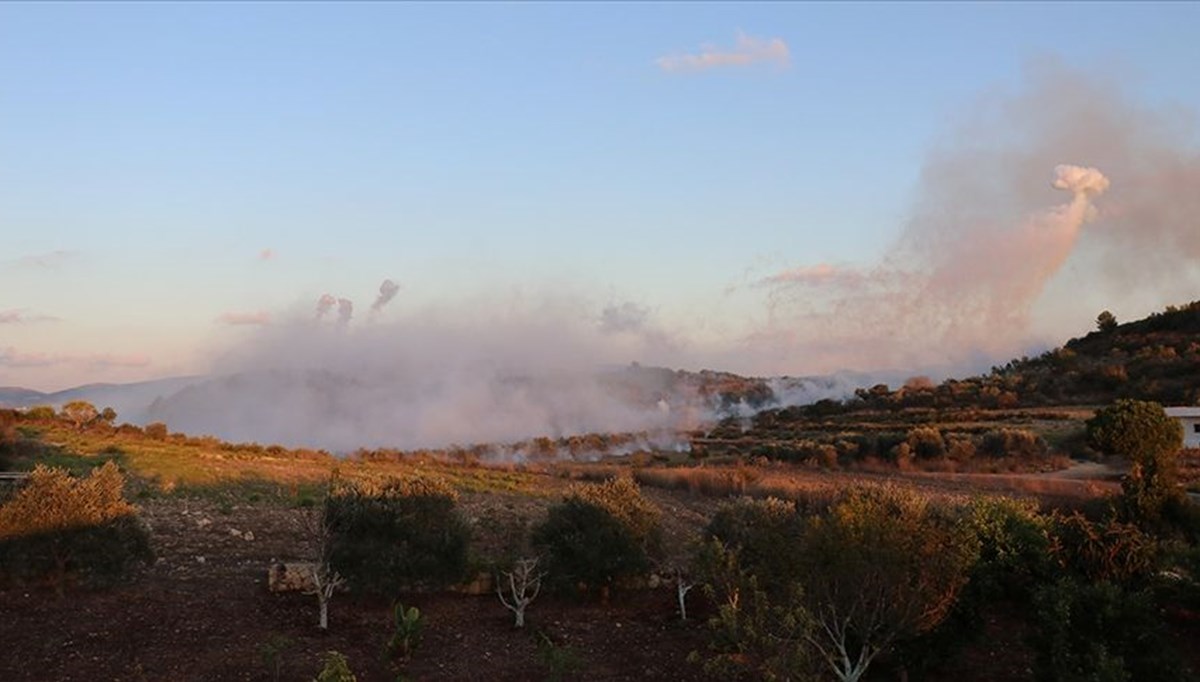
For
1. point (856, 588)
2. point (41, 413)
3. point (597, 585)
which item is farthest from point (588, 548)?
point (41, 413)

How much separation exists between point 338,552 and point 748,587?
737 centimetres

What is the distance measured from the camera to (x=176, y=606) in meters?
14.7

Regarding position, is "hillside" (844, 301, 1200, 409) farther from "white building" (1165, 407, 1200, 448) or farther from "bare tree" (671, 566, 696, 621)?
"bare tree" (671, 566, 696, 621)

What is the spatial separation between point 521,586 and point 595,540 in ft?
5.49

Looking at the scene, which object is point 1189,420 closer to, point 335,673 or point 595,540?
point 595,540

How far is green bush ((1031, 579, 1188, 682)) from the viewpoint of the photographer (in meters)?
10.6

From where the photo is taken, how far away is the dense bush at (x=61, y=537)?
14.6 m

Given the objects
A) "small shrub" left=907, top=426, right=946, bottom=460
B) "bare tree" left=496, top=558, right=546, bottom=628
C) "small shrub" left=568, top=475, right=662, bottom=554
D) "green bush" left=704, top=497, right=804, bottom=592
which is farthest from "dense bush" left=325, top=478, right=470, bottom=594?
"small shrub" left=907, top=426, right=946, bottom=460

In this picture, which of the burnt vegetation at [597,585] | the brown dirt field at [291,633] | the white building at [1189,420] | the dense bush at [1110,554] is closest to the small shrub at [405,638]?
the burnt vegetation at [597,585]

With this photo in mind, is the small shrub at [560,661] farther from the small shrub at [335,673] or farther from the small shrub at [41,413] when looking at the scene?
the small shrub at [41,413]

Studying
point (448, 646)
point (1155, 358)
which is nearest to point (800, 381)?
point (1155, 358)

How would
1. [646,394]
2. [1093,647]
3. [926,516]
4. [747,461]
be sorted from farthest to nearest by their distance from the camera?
[646,394]
[747,461]
[926,516]
[1093,647]

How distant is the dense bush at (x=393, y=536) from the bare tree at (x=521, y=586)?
1.04 m

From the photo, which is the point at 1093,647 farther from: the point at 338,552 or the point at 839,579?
the point at 338,552
